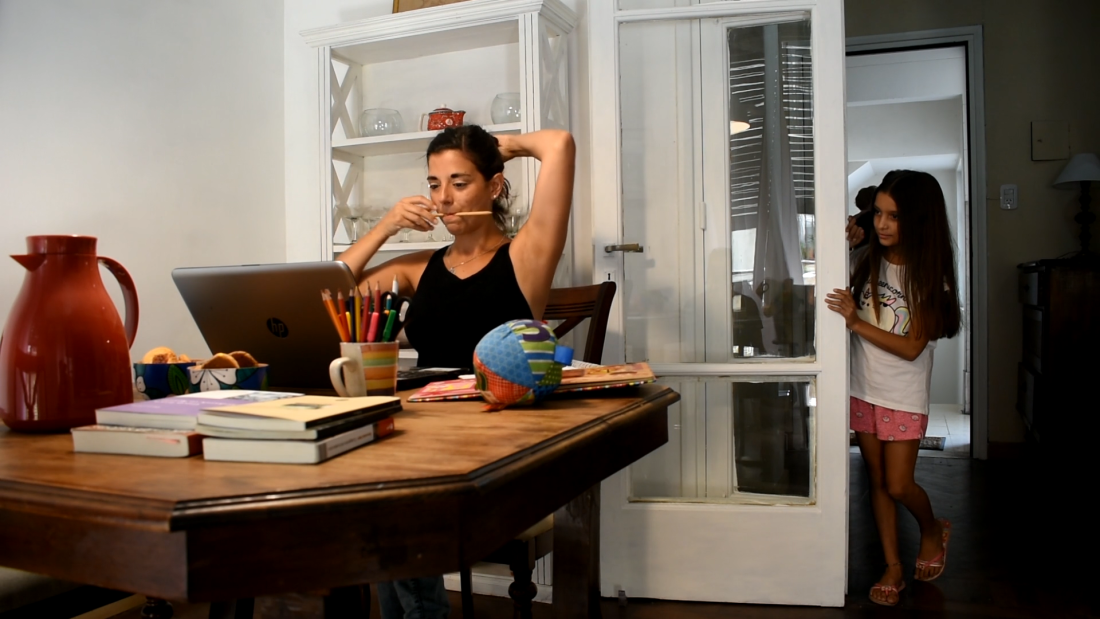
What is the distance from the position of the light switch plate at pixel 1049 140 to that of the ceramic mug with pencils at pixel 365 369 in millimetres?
4373

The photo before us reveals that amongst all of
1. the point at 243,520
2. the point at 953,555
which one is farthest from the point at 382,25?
the point at 953,555

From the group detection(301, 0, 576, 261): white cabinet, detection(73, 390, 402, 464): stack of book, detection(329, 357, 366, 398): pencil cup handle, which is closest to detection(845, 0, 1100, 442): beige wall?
detection(301, 0, 576, 261): white cabinet

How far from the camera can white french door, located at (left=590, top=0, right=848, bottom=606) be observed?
246 centimetres

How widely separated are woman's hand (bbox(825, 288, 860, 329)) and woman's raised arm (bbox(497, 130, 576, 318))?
3.05ft

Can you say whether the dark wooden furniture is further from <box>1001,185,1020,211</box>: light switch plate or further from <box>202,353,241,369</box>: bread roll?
<box>202,353,241,369</box>: bread roll

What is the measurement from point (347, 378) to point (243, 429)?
37 centimetres

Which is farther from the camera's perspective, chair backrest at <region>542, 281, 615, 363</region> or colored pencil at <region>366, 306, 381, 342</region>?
chair backrest at <region>542, 281, 615, 363</region>

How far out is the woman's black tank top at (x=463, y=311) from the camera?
1.97m

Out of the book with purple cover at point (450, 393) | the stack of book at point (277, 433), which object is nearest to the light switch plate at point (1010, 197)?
the book with purple cover at point (450, 393)

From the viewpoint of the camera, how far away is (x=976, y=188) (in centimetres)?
443

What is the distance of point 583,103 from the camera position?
2.80 metres

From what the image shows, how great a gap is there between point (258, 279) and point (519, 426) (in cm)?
Answer: 56

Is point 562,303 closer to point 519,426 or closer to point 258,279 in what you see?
point 258,279

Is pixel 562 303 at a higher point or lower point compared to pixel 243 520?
higher
